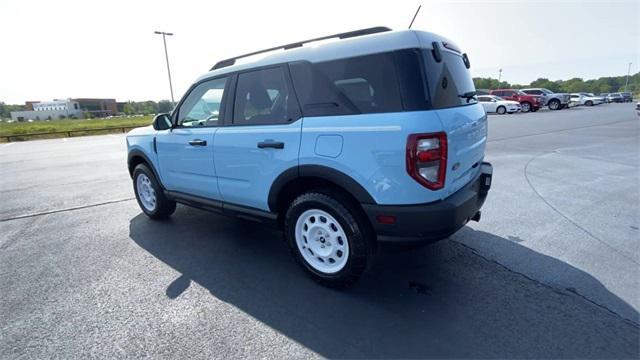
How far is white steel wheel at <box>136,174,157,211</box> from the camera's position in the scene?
4645 mm

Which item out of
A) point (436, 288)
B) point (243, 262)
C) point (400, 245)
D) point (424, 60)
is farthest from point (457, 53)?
point (243, 262)

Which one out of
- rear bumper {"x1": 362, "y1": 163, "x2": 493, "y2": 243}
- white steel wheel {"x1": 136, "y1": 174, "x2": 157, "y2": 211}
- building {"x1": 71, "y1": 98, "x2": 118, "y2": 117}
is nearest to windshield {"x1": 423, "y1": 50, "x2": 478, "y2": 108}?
rear bumper {"x1": 362, "y1": 163, "x2": 493, "y2": 243}

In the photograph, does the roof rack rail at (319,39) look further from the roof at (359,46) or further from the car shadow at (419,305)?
the car shadow at (419,305)

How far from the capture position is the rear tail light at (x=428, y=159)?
2195 mm

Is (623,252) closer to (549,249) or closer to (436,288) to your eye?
(549,249)

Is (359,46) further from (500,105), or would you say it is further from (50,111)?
(50,111)

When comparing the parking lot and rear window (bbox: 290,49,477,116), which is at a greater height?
rear window (bbox: 290,49,477,116)

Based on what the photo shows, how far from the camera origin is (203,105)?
3746mm

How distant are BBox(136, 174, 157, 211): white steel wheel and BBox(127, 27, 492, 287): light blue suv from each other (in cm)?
151

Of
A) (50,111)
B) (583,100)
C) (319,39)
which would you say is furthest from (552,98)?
(50,111)

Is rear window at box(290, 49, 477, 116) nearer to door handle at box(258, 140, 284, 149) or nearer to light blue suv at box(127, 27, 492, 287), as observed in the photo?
light blue suv at box(127, 27, 492, 287)

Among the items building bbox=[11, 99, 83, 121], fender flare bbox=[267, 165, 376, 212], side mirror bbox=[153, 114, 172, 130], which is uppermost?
building bbox=[11, 99, 83, 121]

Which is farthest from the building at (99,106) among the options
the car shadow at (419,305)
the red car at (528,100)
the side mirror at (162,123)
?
the car shadow at (419,305)

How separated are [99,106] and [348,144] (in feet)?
461
